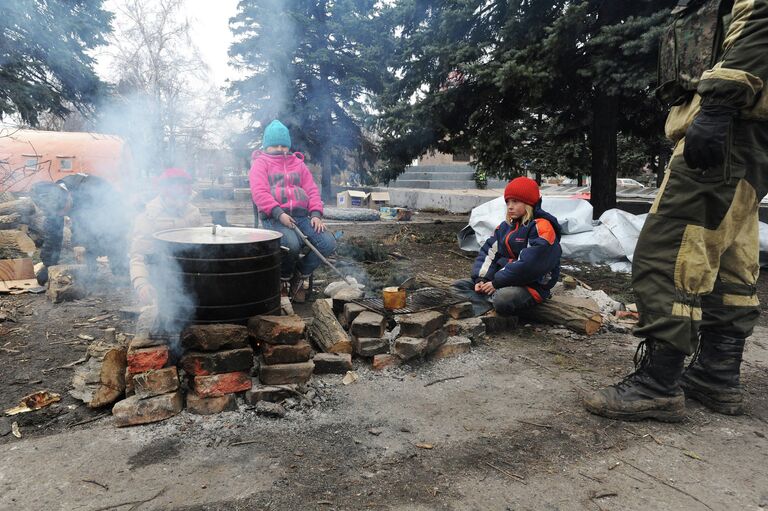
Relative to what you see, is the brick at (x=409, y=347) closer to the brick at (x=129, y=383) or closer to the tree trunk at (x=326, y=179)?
the brick at (x=129, y=383)

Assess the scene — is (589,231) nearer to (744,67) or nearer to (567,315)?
(567,315)

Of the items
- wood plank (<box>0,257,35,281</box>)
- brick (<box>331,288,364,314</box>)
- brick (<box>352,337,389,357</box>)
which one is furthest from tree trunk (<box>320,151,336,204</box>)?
brick (<box>352,337,389,357</box>)

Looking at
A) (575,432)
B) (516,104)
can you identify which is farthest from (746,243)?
(516,104)

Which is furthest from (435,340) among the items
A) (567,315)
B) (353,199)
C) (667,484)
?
(353,199)

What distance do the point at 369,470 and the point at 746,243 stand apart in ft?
7.71

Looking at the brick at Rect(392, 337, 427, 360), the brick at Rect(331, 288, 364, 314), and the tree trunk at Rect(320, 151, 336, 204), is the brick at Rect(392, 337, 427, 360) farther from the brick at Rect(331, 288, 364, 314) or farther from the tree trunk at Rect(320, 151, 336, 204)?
the tree trunk at Rect(320, 151, 336, 204)

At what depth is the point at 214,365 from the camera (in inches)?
104

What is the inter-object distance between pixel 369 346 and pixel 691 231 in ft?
6.67

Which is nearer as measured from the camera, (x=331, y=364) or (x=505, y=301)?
(x=331, y=364)

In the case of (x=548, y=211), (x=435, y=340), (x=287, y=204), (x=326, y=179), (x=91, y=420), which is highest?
(x=326, y=179)

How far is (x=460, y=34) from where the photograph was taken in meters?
8.27

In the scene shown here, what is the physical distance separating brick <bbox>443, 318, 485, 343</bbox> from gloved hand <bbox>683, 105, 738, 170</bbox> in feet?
6.56

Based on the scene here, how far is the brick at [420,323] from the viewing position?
3.35m

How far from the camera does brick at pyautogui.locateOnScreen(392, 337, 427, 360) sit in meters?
3.28
